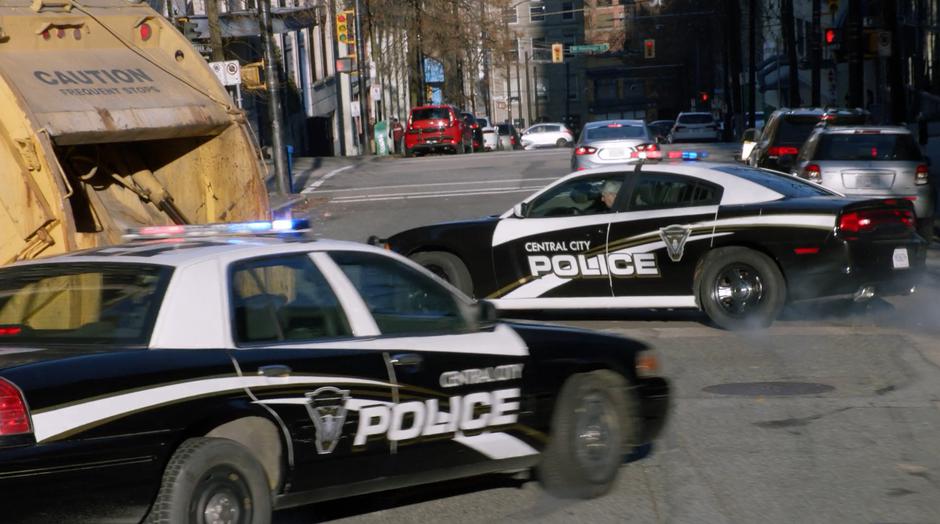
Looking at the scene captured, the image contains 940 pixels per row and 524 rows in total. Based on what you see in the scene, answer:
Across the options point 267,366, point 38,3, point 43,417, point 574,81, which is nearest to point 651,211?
point 38,3

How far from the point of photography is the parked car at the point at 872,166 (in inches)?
727

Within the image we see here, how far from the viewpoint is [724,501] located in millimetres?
7098

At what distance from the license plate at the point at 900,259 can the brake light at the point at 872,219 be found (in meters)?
0.24

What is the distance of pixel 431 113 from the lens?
52500 millimetres

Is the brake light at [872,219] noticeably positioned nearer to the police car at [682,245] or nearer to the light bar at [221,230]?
the police car at [682,245]

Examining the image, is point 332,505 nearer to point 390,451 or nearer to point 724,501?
point 390,451

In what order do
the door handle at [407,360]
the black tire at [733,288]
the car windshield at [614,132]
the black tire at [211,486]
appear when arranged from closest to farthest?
the black tire at [211,486], the door handle at [407,360], the black tire at [733,288], the car windshield at [614,132]

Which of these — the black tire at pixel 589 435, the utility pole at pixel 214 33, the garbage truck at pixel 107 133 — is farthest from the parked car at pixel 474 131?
the black tire at pixel 589 435

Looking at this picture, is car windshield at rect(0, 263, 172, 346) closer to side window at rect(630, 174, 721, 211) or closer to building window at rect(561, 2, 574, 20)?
side window at rect(630, 174, 721, 211)

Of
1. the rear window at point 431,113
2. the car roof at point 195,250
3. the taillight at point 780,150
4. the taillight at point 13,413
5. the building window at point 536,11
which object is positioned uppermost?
the building window at point 536,11

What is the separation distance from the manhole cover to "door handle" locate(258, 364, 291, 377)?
487 cm

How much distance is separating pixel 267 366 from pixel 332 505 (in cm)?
154

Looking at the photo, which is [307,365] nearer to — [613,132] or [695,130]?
[613,132]

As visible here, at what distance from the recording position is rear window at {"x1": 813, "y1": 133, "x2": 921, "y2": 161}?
1877cm
